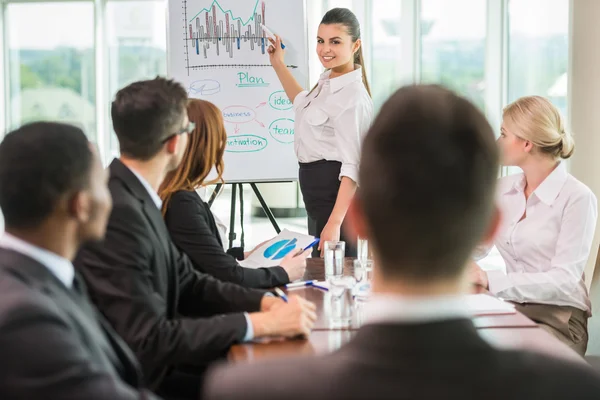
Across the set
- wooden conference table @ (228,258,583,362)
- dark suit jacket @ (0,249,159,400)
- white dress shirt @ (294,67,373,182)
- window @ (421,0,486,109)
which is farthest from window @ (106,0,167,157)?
dark suit jacket @ (0,249,159,400)

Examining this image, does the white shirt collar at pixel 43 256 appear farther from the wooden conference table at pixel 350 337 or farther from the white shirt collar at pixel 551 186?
the white shirt collar at pixel 551 186

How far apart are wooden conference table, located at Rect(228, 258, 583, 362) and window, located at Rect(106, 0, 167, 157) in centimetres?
689

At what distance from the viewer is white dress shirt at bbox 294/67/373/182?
3.48m

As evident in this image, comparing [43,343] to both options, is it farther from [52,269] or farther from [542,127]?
[542,127]

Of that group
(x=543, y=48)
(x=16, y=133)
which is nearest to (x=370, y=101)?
(x=16, y=133)

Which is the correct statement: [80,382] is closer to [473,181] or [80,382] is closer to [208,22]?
[473,181]

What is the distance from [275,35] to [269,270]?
228cm

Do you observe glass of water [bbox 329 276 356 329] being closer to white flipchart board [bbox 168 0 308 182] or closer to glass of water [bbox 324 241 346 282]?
glass of water [bbox 324 241 346 282]

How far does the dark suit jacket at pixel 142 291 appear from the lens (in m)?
1.73

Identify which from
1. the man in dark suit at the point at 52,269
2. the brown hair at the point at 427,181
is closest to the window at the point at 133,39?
the man in dark suit at the point at 52,269

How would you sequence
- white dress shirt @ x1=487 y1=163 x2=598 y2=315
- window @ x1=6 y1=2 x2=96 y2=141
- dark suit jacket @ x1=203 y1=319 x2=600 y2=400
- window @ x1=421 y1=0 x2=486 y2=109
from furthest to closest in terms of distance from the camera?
window @ x1=6 y1=2 x2=96 y2=141
window @ x1=421 y1=0 x2=486 y2=109
white dress shirt @ x1=487 y1=163 x2=598 y2=315
dark suit jacket @ x1=203 y1=319 x2=600 y2=400

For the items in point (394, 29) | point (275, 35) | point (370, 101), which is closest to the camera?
point (370, 101)

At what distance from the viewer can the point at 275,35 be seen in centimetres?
439

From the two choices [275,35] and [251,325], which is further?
[275,35]
